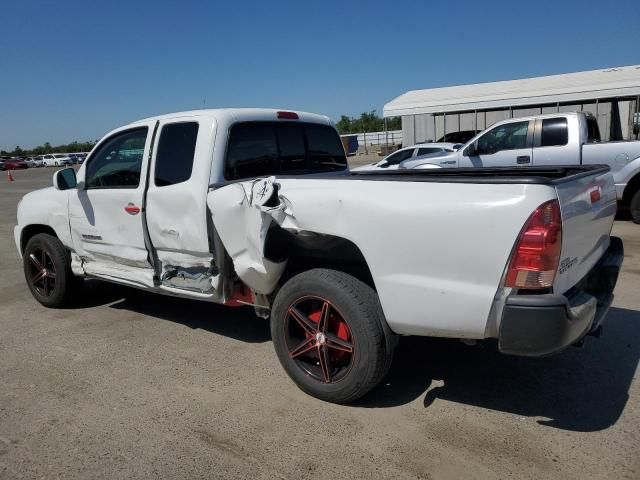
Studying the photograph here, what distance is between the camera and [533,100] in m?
19.9

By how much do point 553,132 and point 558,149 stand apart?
36 centimetres

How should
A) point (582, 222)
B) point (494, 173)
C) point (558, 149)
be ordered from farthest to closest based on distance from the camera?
point (558, 149) → point (494, 173) → point (582, 222)

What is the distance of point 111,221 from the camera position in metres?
4.57

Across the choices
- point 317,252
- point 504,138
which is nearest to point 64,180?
point 317,252

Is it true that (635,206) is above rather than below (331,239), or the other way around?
below

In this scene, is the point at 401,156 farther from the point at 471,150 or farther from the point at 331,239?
the point at 331,239

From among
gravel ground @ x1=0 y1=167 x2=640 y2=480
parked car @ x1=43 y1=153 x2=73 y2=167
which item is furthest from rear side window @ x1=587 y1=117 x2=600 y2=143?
parked car @ x1=43 y1=153 x2=73 y2=167

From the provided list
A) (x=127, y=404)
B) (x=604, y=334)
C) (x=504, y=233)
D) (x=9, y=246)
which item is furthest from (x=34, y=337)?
(x=9, y=246)

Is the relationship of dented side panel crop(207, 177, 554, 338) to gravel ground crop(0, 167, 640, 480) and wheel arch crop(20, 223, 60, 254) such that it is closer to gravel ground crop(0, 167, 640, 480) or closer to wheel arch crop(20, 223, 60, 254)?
gravel ground crop(0, 167, 640, 480)

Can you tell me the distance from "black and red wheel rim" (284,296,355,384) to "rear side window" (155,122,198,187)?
54.0 inches

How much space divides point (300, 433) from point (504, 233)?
1.59 metres

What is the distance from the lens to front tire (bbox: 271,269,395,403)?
9.86 feet

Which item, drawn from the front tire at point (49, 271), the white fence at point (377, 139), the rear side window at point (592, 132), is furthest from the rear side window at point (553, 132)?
the white fence at point (377, 139)

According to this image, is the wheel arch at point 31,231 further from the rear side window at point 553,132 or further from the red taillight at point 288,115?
the rear side window at point 553,132
